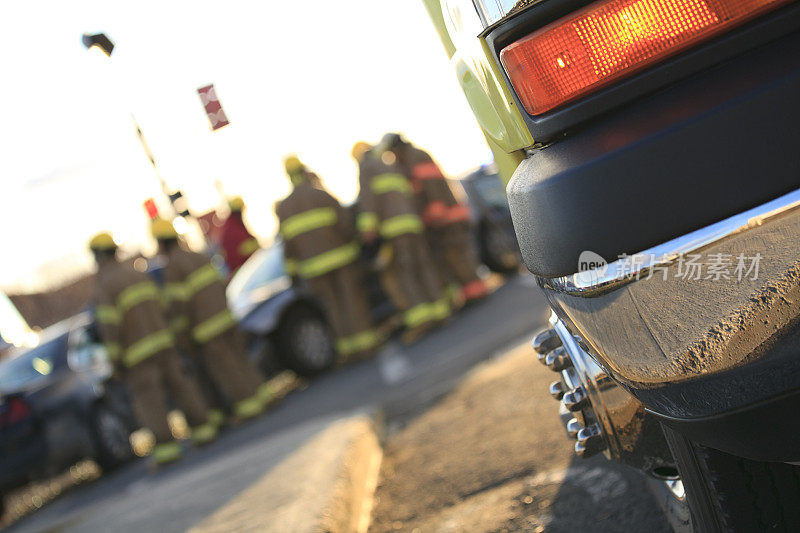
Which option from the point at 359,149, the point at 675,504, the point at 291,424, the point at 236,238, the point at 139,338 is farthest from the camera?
the point at 236,238

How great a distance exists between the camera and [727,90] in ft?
3.91

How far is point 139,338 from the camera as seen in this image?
7121 millimetres

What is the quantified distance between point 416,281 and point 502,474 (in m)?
5.29

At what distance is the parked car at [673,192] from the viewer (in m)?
1.17

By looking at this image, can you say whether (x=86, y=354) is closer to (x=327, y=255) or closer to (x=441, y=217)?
(x=327, y=255)

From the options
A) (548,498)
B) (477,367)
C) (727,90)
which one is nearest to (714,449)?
(727,90)

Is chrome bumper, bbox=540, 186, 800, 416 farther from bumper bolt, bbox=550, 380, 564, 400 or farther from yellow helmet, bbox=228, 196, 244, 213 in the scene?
yellow helmet, bbox=228, 196, 244, 213

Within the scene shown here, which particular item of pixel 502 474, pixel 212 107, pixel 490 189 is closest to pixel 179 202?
pixel 212 107

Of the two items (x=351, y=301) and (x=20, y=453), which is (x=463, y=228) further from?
(x=20, y=453)

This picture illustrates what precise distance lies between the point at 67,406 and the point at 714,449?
7.18m

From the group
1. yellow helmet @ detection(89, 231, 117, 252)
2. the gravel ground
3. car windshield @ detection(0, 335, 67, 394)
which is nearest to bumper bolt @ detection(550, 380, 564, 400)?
the gravel ground

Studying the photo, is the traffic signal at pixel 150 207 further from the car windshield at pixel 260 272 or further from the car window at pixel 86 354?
the car window at pixel 86 354

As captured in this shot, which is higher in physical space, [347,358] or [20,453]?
[20,453]

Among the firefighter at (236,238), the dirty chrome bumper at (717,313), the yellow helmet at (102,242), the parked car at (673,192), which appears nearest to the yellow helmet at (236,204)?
→ the firefighter at (236,238)
